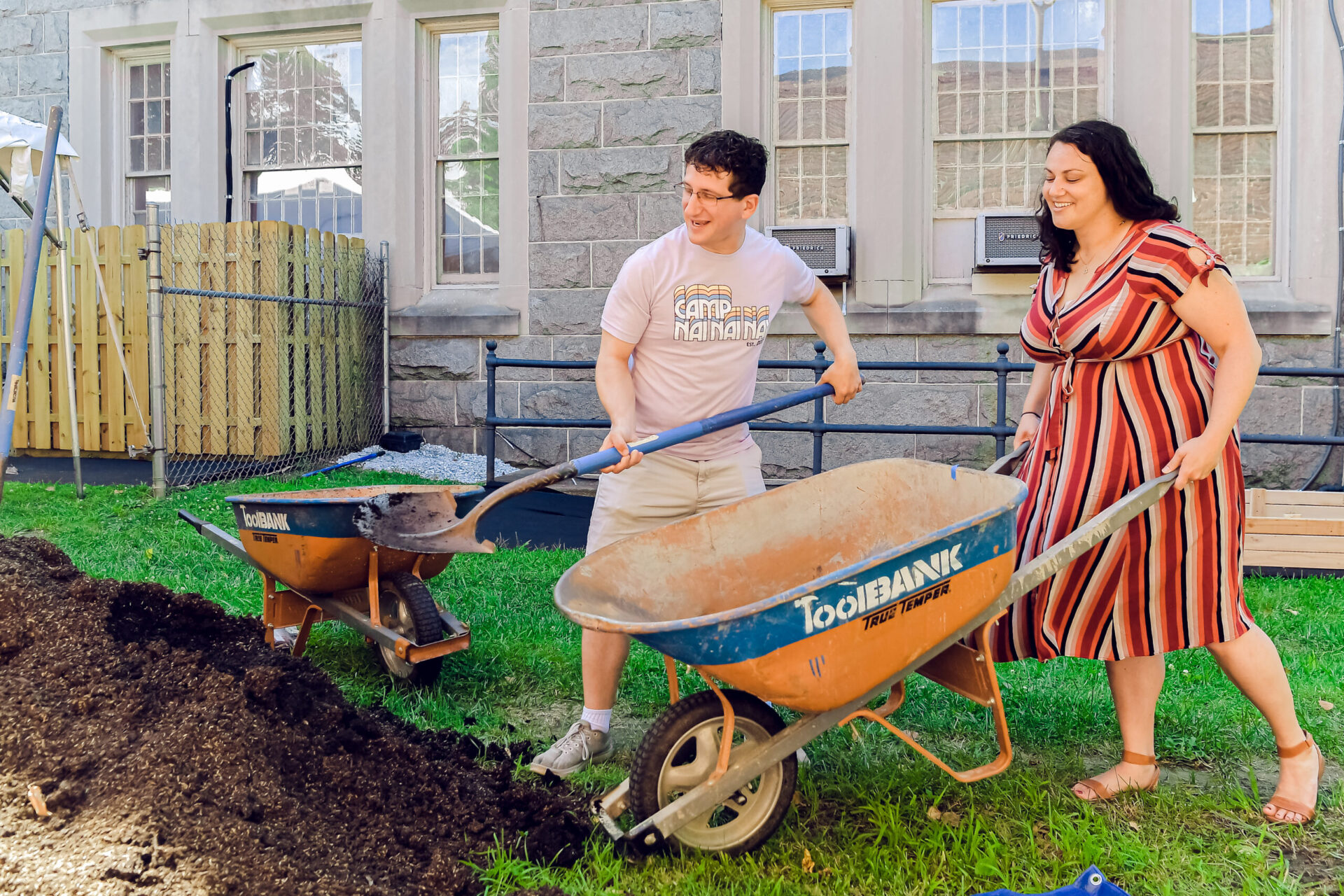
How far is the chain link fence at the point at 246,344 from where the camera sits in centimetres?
803

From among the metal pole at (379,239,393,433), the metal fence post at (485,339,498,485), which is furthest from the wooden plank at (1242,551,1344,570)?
the metal pole at (379,239,393,433)

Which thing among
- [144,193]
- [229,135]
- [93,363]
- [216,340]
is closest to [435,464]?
[216,340]

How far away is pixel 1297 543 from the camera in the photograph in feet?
18.1

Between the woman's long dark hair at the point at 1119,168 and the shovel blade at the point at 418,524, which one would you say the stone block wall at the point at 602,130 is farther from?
the woman's long dark hair at the point at 1119,168

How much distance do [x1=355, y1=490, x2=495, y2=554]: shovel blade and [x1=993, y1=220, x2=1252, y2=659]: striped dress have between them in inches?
66.0

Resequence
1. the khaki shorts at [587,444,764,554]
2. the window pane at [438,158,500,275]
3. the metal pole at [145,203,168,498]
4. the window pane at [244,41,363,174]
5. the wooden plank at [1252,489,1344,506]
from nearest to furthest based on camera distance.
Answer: the khaki shorts at [587,444,764,554] < the wooden plank at [1252,489,1344,506] < the metal pole at [145,203,168,498] < the window pane at [438,158,500,275] < the window pane at [244,41,363,174]

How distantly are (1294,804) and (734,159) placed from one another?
2.23m

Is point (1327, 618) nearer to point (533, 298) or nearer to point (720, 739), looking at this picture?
point (720, 739)

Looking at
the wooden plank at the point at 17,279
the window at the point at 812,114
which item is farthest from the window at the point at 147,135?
the window at the point at 812,114

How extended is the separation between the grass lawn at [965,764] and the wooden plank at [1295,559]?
0.45 meters

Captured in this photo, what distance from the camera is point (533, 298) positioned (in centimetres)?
841

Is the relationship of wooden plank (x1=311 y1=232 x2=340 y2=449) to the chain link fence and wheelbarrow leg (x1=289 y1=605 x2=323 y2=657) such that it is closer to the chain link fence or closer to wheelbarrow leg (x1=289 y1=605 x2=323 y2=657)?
the chain link fence

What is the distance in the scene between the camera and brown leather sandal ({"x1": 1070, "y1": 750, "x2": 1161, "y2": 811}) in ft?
8.93

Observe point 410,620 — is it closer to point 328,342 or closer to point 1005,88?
point 328,342
